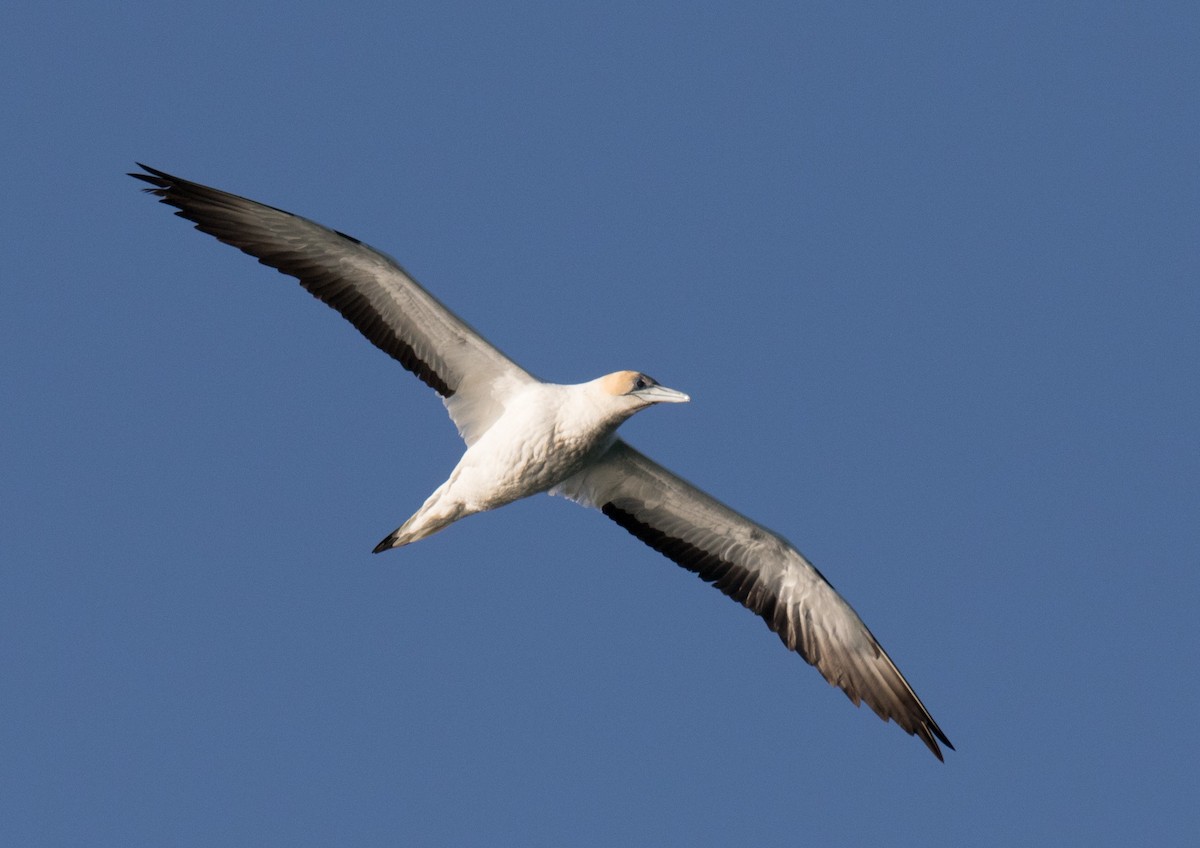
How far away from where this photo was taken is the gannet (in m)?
17.0

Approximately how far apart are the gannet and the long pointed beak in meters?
0.01

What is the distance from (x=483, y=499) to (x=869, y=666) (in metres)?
4.68

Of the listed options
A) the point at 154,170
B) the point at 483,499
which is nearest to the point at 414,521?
the point at 483,499

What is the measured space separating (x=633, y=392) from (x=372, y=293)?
9.19 feet

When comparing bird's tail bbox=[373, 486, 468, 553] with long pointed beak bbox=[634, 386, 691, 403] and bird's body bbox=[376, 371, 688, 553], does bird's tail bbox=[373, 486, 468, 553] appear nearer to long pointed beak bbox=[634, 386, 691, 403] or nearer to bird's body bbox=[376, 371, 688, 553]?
bird's body bbox=[376, 371, 688, 553]

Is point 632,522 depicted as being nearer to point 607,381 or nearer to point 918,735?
Result: point 607,381

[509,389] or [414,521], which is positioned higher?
[509,389]

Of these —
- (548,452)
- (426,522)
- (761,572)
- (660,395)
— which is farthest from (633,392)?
(761,572)

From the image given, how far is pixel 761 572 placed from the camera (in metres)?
18.8

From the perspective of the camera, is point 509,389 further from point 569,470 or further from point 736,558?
point 736,558

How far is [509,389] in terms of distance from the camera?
1750cm

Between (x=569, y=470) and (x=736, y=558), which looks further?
(x=736, y=558)

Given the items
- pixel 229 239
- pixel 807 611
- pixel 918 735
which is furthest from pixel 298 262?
pixel 918 735

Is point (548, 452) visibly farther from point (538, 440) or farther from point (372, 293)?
point (372, 293)
